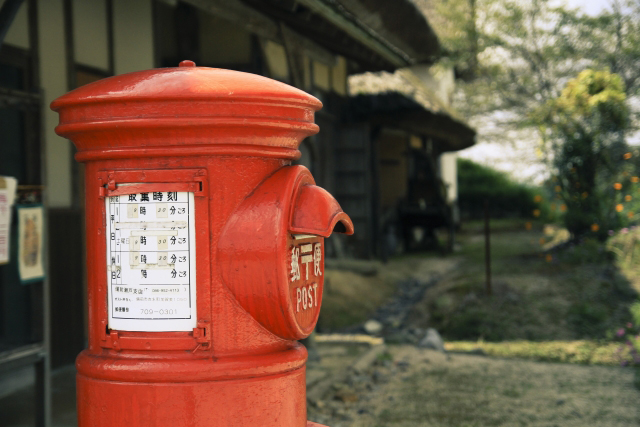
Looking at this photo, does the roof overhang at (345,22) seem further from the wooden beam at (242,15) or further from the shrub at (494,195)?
the shrub at (494,195)

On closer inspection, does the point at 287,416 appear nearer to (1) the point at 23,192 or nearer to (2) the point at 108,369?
(2) the point at 108,369

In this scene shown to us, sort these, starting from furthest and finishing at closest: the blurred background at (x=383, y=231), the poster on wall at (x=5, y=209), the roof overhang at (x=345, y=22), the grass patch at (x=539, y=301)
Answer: the grass patch at (x=539, y=301) → the roof overhang at (x=345, y=22) → the blurred background at (x=383, y=231) → the poster on wall at (x=5, y=209)

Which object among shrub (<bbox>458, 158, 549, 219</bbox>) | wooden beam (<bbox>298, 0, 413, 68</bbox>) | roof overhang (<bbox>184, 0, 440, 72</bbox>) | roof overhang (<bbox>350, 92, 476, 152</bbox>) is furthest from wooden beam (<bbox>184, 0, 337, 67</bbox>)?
shrub (<bbox>458, 158, 549, 219</bbox>)

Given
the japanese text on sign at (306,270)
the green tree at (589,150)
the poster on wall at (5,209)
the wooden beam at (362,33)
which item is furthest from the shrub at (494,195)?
the japanese text on sign at (306,270)

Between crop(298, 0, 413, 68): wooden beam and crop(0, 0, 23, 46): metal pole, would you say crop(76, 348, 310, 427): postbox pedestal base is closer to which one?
crop(0, 0, 23, 46): metal pole

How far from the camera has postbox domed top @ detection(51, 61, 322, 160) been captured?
1.50m

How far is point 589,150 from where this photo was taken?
975 cm

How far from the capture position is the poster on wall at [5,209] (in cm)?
295

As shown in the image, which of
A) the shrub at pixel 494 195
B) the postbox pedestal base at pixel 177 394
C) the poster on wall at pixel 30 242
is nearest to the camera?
the postbox pedestal base at pixel 177 394

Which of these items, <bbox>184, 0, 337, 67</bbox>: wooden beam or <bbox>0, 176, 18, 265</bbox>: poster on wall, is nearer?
<bbox>0, 176, 18, 265</bbox>: poster on wall

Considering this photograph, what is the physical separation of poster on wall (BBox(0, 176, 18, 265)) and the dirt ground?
219 centimetres

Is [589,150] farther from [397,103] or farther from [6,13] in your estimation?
[6,13]

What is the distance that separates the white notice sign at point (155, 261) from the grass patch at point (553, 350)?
5.00 m

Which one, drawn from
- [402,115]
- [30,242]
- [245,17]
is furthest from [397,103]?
[30,242]
